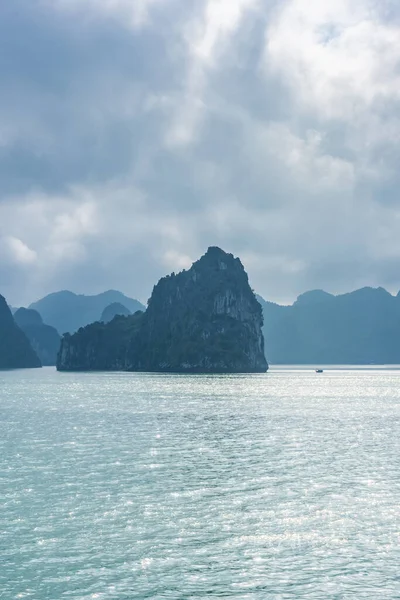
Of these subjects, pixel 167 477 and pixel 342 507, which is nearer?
pixel 342 507

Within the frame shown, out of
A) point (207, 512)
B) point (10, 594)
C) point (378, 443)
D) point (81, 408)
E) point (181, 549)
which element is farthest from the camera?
point (81, 408)

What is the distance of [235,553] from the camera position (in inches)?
1348

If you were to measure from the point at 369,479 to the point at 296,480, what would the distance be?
666cm

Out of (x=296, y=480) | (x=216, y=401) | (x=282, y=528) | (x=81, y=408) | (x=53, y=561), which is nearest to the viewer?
(x=53, y=561)

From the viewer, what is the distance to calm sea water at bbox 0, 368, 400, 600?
2992 cm

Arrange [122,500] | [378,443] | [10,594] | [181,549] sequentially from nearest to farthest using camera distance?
[10,594] < [181,549] < [122,500] < [378,443]

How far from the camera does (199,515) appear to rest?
4247 centimetres

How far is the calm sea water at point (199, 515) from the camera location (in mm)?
29922

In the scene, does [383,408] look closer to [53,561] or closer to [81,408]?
[81,408]

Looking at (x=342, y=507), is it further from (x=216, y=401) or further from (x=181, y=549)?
(x=216, y=401)

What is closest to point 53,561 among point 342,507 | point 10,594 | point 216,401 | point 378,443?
point 10,594

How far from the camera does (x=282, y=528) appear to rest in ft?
129

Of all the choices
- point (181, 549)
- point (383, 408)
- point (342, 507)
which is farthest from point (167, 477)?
point (383, 408)

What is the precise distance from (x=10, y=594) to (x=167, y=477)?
91.7 ft
